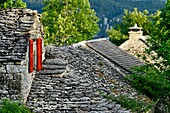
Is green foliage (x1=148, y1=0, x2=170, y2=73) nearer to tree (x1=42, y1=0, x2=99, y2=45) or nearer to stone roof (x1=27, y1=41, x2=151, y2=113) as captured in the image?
stone roof (x1=27, y1=41, x2=151, y2=113)

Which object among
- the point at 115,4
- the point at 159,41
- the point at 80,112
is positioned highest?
the point at 115,4

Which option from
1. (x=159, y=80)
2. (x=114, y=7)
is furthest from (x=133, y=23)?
(x=114, y=7)

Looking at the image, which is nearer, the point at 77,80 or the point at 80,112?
the point at 80,112

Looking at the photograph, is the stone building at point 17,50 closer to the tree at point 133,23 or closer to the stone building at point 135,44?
the stone building at point 135,44

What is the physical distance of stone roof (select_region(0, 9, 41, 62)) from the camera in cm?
1447

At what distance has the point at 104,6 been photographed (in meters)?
167

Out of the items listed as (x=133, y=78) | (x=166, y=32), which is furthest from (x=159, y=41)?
(x=133, y=78)

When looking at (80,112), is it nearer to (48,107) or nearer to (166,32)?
(48,107)

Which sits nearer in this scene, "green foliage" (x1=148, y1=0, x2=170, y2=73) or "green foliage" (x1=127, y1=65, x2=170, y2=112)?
"green foliage" (x1=127, y1=65, x2=170, y2=112)

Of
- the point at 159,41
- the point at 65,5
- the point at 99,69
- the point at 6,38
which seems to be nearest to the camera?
the point at 6,38

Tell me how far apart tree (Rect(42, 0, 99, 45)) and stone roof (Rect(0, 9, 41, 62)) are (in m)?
25.2

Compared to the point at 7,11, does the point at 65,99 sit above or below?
below

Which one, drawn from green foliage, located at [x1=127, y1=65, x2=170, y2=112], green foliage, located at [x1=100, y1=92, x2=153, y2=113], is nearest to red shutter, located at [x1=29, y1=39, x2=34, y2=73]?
green foliage, located at [x1=100, y1=92, x2=153, y2=113]

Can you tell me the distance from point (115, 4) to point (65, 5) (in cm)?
12897
